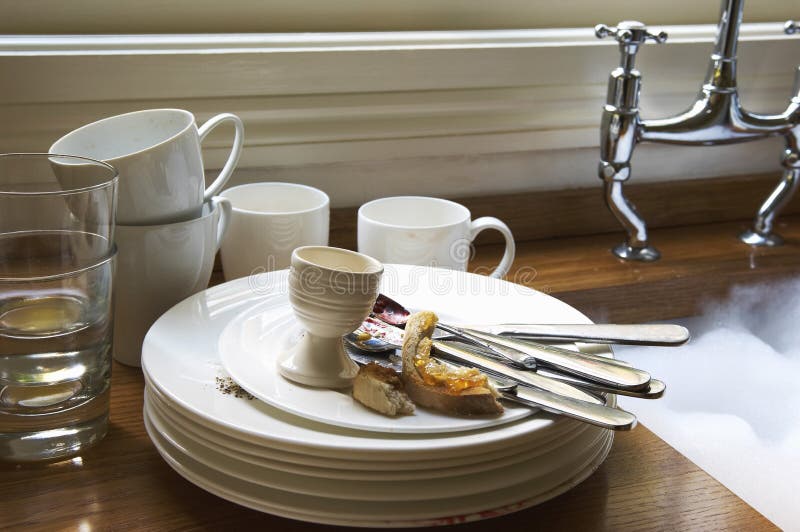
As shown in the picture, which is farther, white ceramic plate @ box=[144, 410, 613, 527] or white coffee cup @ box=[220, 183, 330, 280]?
white coffee cup @ box=[220, 183, 330, 280]

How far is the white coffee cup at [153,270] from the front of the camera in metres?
0.64

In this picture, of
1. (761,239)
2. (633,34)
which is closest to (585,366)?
(633,34)

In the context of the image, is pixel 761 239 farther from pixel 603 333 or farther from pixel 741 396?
pixel 603 333

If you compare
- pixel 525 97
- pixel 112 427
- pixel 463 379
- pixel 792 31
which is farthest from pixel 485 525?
pixel 792 31

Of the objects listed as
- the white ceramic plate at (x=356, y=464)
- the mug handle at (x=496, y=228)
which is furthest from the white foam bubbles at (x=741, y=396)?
the white ceramic plate at (x=356, y=464)

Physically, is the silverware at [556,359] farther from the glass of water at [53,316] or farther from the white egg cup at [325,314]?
the glass of water at [53,316]

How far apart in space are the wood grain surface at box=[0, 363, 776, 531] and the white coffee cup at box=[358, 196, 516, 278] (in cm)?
28

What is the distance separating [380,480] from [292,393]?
0.09 m

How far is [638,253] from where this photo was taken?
39.5 inches

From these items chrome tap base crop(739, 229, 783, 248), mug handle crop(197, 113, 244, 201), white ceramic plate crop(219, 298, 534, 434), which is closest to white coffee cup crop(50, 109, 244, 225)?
mug handle crop(197, 113, 244, 201)

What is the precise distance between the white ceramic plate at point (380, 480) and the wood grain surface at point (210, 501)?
38mm

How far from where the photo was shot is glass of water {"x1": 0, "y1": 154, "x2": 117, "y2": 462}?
52 centimetres

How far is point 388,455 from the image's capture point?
1.48 feet

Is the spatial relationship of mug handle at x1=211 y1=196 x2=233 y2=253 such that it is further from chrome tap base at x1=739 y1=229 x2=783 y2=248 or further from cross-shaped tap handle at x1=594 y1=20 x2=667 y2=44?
chrome tap base at x1=739 y1=229 x2=783 y2=248
